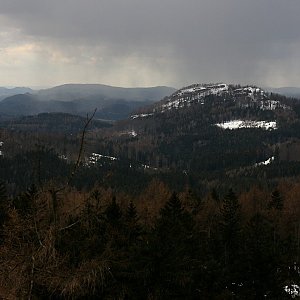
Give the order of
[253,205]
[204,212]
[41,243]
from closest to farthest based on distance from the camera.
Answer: [41,243]
[204,212]
[253,205]

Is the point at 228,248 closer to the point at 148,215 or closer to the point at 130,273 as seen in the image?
the point at 148,215

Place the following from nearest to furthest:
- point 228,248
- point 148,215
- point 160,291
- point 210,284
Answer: point 160,291 < point 210,284 < point 228,248 < point 148,215

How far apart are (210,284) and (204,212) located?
43079 mm

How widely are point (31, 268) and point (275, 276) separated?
2792 cm

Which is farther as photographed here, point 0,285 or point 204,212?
point 204,212

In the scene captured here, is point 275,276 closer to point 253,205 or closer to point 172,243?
point 172,243

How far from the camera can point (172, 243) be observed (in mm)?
24797

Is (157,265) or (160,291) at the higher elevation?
(157,265)

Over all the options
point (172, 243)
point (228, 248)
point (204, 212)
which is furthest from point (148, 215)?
point (172, 243)

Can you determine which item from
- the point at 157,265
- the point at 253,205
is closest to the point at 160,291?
the point at 157,265

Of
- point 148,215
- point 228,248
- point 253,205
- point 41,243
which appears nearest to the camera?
point 41,243

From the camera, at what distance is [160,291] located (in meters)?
23.6

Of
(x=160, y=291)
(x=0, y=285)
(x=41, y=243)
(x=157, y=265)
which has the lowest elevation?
(x=160, y=291)

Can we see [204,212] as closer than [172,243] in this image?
No
